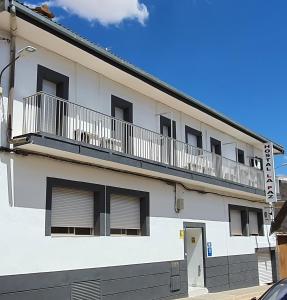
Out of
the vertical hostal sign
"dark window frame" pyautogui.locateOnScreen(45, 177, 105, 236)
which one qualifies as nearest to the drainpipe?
"dark window frame" pyautogui.locateOnScreen(45, 177, 105, 236)

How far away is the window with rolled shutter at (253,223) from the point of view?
22.2 metres

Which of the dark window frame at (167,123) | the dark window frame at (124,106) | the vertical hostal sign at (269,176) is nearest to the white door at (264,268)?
the vertical hostal sign at (269,176)

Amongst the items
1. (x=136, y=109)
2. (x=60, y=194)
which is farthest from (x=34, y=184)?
(x=136, y=109)

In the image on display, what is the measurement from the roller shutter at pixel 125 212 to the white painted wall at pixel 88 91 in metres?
2.52

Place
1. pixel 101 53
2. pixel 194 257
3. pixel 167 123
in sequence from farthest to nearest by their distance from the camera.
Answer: pixel 194 257 < pixel 167 123 < pixel 101 53

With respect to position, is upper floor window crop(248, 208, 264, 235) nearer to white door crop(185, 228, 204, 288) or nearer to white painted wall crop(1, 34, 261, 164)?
white door crop(185, 228, 204, 288)

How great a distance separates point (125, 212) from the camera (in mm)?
13703

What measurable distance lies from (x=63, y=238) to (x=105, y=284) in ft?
6.43

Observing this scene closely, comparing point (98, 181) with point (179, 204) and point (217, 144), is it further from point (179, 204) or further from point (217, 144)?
point (217, 144)

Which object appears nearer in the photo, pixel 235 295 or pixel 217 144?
pixel 235 295

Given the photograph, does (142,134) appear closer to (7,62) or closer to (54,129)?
(54,129)

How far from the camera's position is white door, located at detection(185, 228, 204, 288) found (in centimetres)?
1708

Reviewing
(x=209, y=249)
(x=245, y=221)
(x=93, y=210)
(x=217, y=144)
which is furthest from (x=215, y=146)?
(x=93, y=210)

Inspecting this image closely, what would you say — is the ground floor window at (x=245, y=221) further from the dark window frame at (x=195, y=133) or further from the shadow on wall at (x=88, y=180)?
the dark window frame at (x=195, y=133)
